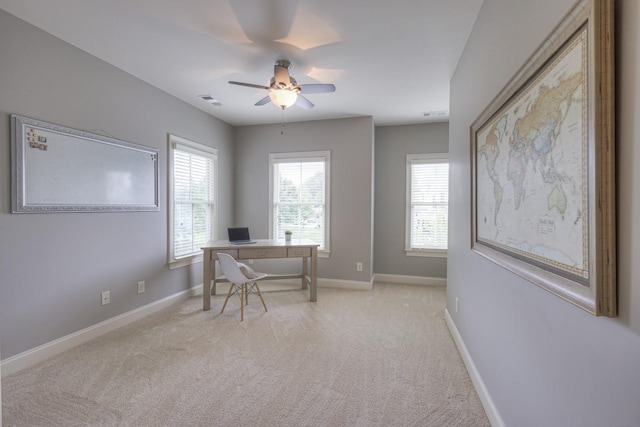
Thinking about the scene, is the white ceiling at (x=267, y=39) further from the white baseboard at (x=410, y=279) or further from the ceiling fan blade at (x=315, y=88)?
the white baseboard at (x=410, y=279)

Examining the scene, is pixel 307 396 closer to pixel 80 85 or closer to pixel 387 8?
pixel 387 8

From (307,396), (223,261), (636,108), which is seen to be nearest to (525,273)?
(636,108)

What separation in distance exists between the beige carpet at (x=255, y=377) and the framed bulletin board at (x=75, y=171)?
1303 mm

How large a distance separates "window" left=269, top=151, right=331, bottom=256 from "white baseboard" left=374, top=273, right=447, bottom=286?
1153 millimetres

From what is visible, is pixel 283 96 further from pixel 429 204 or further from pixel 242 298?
pixel 429 204

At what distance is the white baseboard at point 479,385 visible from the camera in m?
1.62

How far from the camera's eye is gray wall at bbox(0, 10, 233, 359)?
2148 millimetres

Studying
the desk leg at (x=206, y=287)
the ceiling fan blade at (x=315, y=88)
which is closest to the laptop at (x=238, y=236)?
the desk leg at (x=206, y=287)

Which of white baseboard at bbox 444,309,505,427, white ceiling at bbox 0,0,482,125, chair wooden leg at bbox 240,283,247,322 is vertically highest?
white ceiling at bbox 0,0,482,125

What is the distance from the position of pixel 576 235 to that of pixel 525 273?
403 millimetres

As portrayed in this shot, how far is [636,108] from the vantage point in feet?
2.24

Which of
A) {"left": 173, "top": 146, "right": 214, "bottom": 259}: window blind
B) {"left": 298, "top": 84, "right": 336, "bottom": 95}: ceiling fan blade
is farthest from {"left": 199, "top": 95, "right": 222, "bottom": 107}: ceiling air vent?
{"left": 298, "top": 84, "right": 336, "bottom": 95}: ceiling fan blade

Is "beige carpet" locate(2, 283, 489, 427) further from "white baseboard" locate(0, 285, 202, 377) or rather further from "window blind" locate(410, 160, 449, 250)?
"window blind" locate(410, 160, 449, 250)

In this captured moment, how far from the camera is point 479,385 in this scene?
191cm
